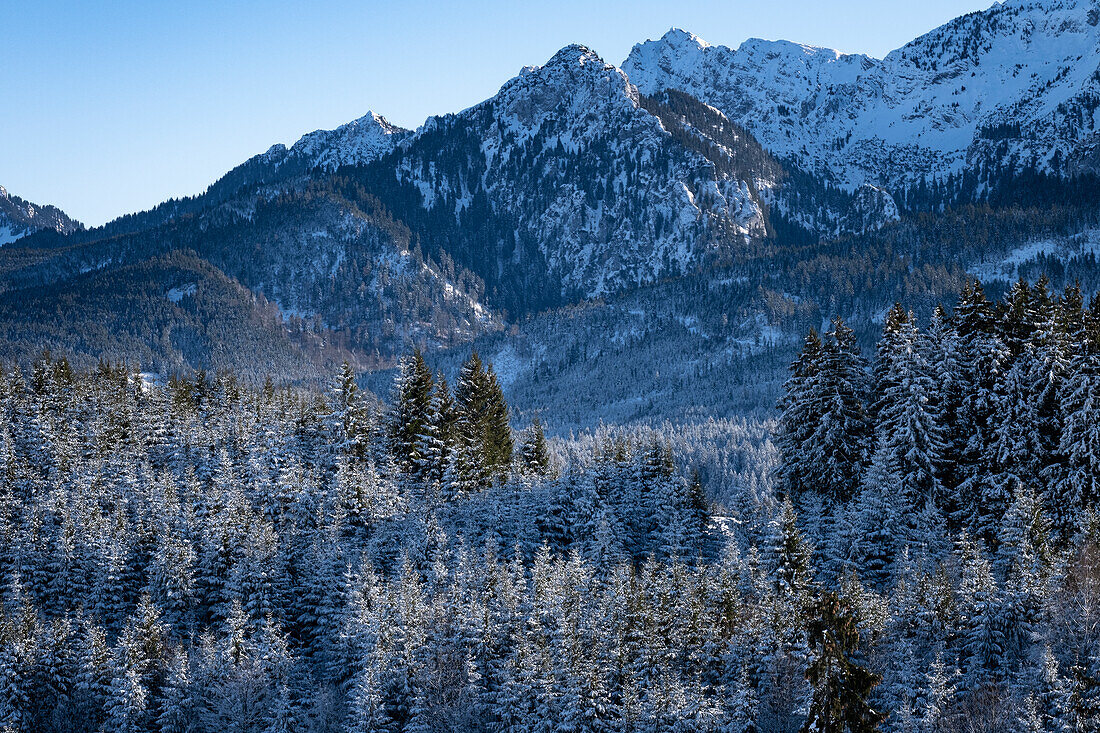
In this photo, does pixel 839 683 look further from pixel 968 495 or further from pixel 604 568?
pixel 604 568

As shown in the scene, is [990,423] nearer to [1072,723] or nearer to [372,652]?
[1072,723]

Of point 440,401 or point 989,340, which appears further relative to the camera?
point 440,401

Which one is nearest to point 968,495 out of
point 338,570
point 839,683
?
point 839,683

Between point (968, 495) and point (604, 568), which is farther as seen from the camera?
point (604, 568)

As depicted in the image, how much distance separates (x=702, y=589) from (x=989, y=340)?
72.5ft

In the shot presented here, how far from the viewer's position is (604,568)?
62688 mm

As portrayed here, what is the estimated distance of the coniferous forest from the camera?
1677 inches

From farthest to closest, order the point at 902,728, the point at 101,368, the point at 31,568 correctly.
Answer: the point at 101,368
the point at 31,568
the point at 902,728

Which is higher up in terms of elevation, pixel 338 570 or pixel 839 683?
pixel 839 683

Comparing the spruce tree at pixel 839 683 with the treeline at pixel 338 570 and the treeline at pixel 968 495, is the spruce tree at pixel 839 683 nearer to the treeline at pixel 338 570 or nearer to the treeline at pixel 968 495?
the treeline at pixel 968 495

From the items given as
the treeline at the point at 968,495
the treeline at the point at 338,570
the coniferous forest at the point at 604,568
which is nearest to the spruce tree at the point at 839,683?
the coniferous forest at the point at 604,568

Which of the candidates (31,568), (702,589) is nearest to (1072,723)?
(702,589)

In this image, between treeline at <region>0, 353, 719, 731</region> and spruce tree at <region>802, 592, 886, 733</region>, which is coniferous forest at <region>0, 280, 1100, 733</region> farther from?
treeline at <region>0, 353, 719, 731</region>

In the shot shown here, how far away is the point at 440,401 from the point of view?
7656 cm
